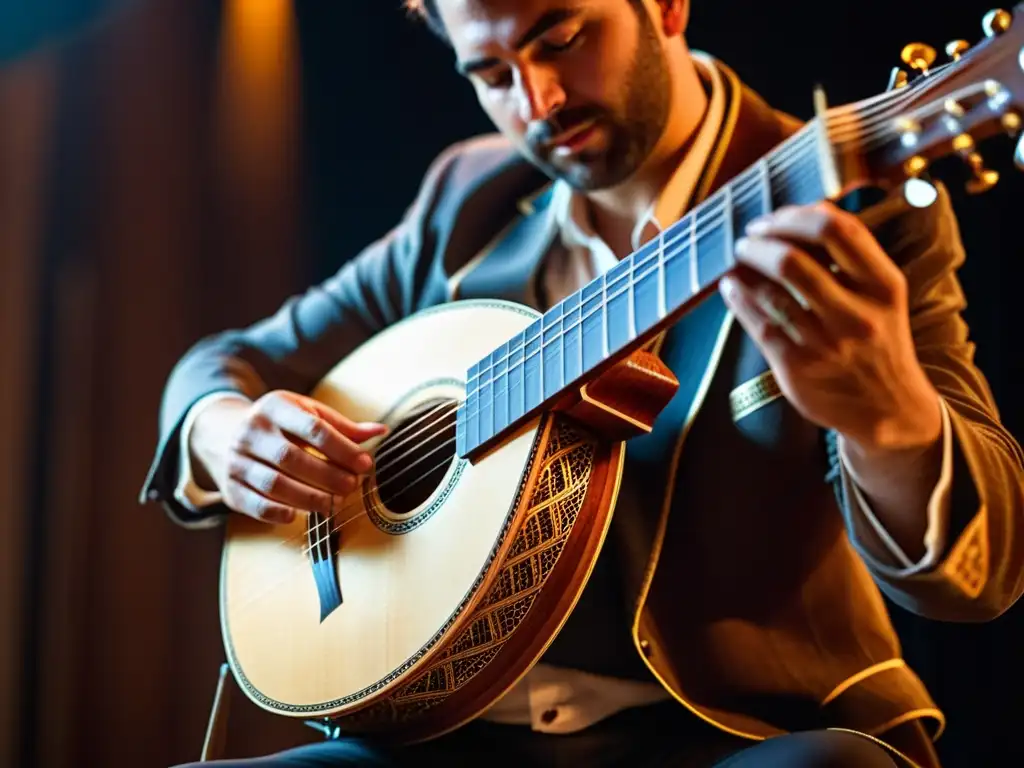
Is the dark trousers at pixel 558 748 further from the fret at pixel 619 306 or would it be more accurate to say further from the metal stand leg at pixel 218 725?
the fret at pixel 619 306

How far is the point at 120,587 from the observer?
1798 millimetres

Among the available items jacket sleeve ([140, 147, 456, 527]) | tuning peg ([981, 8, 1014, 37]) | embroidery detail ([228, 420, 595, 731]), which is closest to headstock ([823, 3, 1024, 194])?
tuning peg ([981, 8, 1014, 37])

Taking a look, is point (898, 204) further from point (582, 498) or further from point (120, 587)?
point (120, 587)

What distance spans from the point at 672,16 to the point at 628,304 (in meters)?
0.53

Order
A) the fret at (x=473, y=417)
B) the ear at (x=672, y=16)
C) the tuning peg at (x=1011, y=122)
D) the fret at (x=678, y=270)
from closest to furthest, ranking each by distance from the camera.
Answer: the tuning peg at (x=1011, y=122) → the fret at (x=678, y=270) → the fret at (x=473, y=417) → the ear at (x=672, y=16)

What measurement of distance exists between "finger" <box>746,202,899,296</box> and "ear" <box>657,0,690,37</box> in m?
0.59

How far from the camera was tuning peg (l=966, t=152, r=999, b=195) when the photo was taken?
0.64m

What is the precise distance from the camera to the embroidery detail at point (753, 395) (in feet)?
3.24

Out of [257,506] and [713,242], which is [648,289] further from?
[257,506]

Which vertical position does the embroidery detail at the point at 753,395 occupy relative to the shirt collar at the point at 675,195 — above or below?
below

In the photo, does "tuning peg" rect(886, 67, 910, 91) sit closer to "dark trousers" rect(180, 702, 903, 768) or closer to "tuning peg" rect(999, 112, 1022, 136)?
"tuning peg" rect(999, 112, 1022, 136)

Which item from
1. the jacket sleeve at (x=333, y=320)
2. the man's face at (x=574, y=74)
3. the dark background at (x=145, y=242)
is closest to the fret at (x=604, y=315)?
the man's face at (x=574, y=74)

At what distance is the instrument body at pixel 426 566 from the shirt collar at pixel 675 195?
0.63 feet

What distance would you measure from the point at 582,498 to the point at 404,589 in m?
0.20
